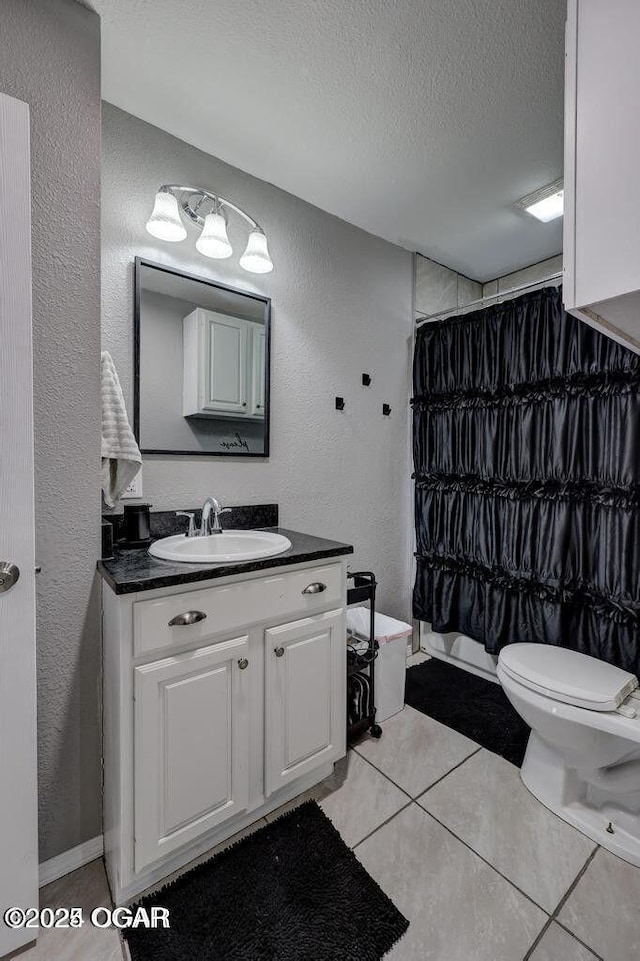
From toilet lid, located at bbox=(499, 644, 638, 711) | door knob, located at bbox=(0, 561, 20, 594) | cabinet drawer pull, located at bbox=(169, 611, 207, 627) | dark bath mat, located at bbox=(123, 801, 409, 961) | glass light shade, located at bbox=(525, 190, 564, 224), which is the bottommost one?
dark bath mat, located at bbox=(123, 801, 409, 961)

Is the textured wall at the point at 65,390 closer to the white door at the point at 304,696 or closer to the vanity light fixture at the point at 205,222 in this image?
the vanity light fixture at the point at 205,222

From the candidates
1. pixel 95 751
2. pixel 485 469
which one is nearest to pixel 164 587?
pixel 95 751

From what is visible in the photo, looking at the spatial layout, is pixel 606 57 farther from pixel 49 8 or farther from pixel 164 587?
pixel 164 587

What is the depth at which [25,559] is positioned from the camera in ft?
3.30

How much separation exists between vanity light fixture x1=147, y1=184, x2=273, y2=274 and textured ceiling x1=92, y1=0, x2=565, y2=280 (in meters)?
0.22

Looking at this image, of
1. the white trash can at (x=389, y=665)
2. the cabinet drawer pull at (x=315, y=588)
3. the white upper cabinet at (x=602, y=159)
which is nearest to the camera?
the white upper cabinet at (x=602, y=159)

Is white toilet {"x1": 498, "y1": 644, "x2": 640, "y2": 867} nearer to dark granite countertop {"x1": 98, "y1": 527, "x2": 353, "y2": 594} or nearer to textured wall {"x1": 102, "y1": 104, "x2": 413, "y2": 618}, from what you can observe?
dark granite countertop {"x1": 98, "y1": 527, "x2": 353, "y2": 594}

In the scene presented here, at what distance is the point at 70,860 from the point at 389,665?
1281mm

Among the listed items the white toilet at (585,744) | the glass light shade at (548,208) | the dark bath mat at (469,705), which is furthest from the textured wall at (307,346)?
the white toilet at (585,744)

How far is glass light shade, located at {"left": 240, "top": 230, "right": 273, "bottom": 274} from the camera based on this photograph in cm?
169

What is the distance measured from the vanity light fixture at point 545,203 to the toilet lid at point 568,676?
196cm

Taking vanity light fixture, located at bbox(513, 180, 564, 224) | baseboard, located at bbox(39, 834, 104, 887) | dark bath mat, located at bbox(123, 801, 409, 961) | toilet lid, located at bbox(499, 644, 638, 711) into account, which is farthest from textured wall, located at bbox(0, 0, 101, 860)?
vanity light fixture, located at bbox(513, 180, 564, 224)

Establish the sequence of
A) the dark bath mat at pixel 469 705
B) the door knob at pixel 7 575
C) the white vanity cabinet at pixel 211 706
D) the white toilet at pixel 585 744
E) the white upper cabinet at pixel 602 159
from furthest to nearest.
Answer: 1. the dark bath mat at pixel 469 705
2. the white toilet at pixel 585 744
3. the white vanity cabinet at pixel 211 706
4. the door knob at pixel 7 575
5. the white upper cabinet at pixel 602 159

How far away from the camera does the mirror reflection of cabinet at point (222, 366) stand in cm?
168
